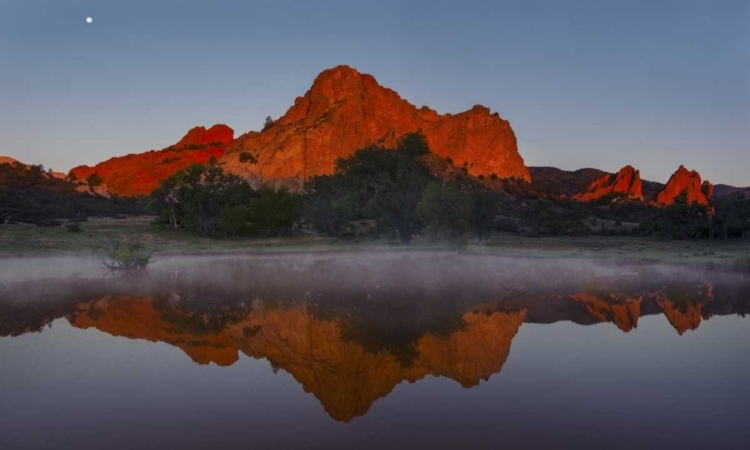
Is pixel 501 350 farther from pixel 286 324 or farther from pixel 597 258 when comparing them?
pixel 597 258

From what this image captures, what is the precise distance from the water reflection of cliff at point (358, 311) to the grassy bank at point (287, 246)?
10.3 meters

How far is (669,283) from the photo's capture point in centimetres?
2998

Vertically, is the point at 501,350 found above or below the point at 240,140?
below

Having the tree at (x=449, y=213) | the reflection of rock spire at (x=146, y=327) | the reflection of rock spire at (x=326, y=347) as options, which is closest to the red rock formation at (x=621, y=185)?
the tree at (x=449, y=213)

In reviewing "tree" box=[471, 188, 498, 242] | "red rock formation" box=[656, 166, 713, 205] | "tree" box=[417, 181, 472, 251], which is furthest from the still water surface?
"red rock formation" box=[656, 166, 713, 205]

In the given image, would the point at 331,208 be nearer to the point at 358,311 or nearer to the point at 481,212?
the point at 481,212

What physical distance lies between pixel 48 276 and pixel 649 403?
2977cm

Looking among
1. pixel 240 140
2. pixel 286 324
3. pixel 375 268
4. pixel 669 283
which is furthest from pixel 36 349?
pixel 240 140

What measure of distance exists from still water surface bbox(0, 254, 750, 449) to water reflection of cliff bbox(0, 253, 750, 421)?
0.36 ft

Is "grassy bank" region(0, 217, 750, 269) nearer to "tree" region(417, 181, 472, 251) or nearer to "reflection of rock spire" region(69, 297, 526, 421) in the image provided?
"tree" region(417, 181, 472, 251)

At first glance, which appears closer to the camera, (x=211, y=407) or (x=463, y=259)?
(x=211, y=407)

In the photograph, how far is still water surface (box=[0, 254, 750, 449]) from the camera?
406 inches

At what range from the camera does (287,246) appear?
→ 52500mm

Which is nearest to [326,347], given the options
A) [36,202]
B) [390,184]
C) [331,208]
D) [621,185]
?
[390,184]
